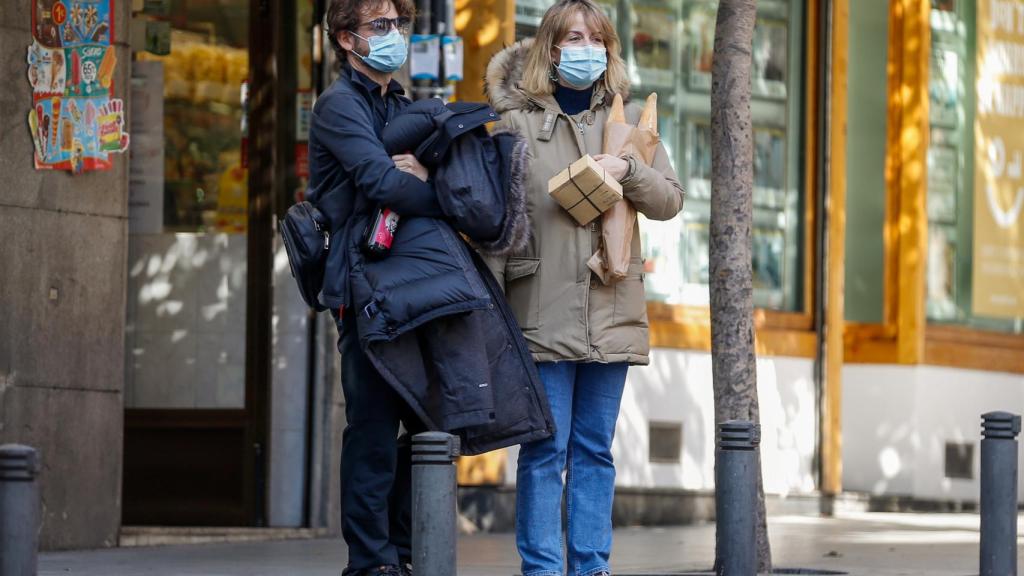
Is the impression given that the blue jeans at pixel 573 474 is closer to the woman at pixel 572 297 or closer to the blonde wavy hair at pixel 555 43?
the woman at pixel 572 297

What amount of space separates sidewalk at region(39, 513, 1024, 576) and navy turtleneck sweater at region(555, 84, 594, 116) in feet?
7.33

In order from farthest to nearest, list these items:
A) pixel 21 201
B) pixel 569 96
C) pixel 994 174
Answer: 1. pixel 994 174
2. pixel 21 201
3. pixel 569 96

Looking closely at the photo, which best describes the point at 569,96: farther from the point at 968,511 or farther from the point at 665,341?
the point at 968,511

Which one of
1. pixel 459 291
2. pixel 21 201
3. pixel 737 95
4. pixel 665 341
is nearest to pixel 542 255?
pixel 459 291

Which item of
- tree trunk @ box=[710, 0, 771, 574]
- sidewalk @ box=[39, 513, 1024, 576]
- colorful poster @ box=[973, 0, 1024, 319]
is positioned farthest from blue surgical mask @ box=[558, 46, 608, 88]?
colorful poster @ box=[973, 0, 1024, 319]

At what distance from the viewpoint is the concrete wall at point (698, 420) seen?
40.5ft

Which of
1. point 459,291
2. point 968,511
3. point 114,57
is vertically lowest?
point 968,511

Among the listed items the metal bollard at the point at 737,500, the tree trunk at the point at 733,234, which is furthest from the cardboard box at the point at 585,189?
the tree trunk at the point at 733,234

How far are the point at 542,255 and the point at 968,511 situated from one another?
27.1 ft

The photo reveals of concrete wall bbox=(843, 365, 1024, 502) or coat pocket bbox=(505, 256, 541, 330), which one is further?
concrete wall bbox=(843, 365, 1024, 502)

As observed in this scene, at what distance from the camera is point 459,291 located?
6578mm

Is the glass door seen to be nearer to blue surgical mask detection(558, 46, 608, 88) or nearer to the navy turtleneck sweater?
the navy turtleneck sweater

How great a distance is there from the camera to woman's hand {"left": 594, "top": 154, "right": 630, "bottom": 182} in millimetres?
6863

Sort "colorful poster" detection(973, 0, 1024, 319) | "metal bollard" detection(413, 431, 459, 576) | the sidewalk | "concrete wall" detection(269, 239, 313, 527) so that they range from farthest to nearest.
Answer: "colorful poster" detection(973, 0, 1024, 319), "concrete wall" detection(269, 239, 313, 527), the sidewalk, "metal bollard" detection(413, 431, 459, 576)
